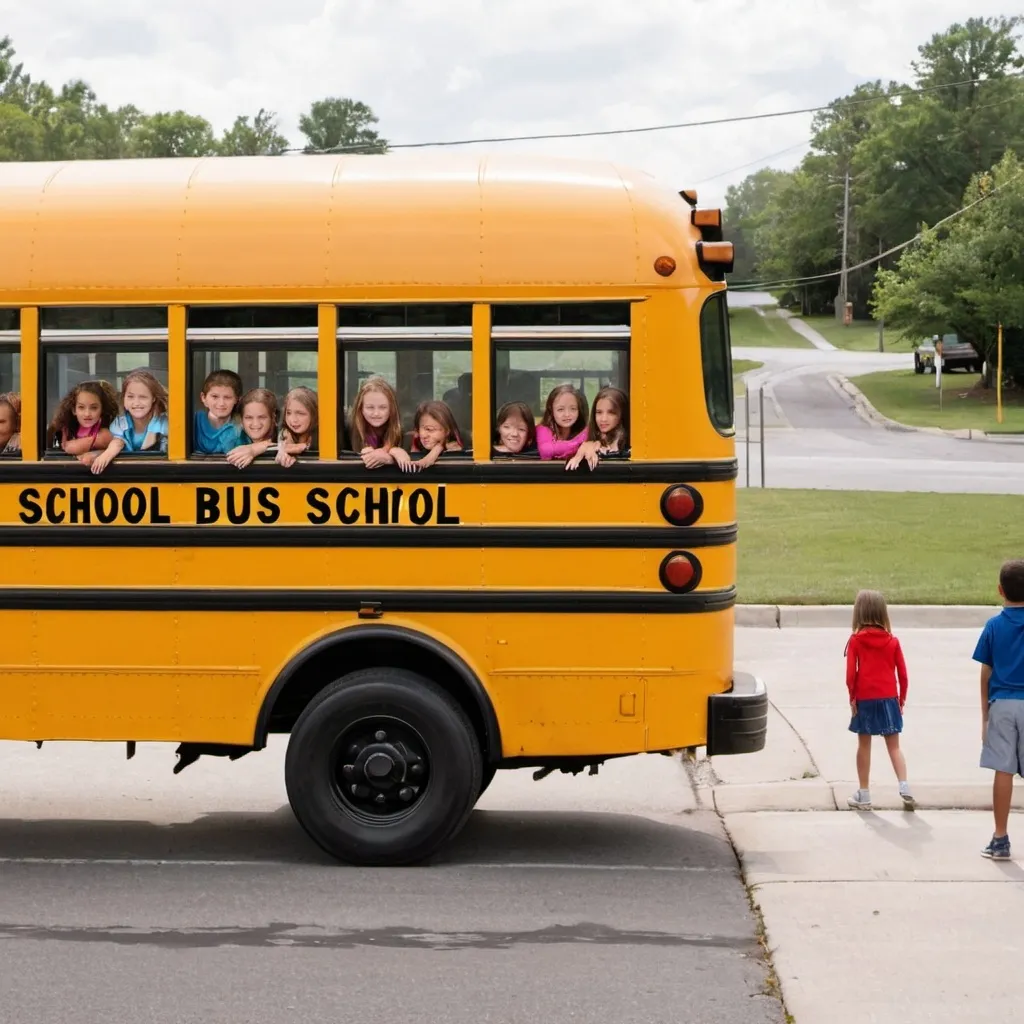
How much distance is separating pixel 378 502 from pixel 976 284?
164 ft

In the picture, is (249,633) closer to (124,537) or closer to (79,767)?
(124,537)

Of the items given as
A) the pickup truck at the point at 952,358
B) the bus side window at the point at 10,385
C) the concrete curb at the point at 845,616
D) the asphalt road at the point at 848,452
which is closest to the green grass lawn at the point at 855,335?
the pickup truck at the point at 952,358

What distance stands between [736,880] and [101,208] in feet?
12.1

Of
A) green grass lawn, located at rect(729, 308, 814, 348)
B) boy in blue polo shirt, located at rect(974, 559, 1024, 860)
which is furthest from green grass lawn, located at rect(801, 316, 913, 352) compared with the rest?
boy in blue polo shirt, located at rect(974, 559, 1024, 860)

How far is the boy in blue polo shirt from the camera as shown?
21.8 ft

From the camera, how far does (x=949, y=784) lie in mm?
7684

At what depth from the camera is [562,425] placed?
6539mm

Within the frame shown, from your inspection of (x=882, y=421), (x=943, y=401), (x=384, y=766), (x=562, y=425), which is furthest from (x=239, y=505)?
(x=943, y=401)

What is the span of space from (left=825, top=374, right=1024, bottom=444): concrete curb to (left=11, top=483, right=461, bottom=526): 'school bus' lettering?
114ft

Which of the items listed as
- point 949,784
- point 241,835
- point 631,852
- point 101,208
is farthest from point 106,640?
point 949,784

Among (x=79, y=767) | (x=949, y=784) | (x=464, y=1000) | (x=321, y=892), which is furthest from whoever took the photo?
(x=79, y=767)

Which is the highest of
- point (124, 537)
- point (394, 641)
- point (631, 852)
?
point (124, 537)

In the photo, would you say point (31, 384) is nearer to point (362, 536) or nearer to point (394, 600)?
point (362, 536)

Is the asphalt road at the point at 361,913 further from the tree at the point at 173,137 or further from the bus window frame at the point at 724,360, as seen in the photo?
the tree at the point at 173,137
